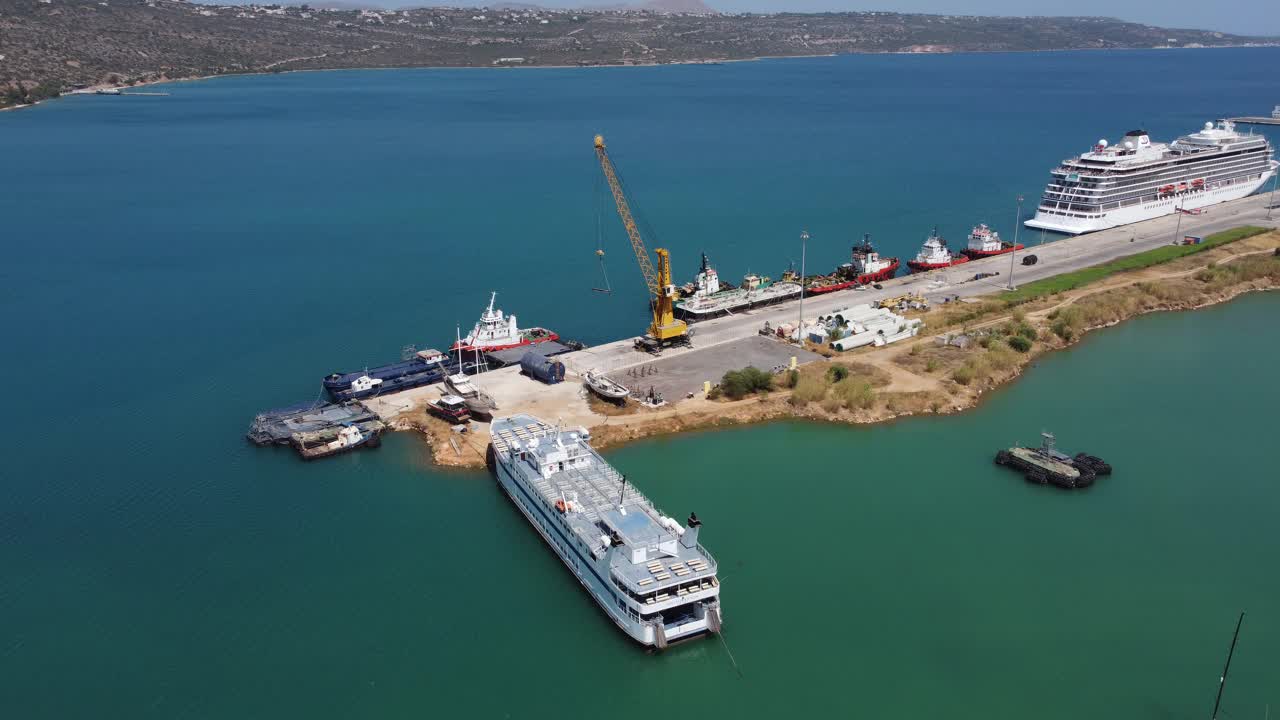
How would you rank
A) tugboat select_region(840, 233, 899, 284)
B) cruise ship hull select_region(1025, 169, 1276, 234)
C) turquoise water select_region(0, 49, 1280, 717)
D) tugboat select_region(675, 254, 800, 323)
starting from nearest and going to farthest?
turquoise water select_region(0, 49, 1280, 717) → tugboat select_region(675, 254, 800, 323) → tugboat select_region(840, 233, 899, 284) → cruise ship hull select_region(1025, 169, 1276, 234)

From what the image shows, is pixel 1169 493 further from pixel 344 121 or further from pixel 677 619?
pixel 344 121

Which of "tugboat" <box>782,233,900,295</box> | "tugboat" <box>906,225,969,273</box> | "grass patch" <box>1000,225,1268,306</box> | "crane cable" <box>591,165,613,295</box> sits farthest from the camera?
"tugboat" <box>906,225,969,273</box>

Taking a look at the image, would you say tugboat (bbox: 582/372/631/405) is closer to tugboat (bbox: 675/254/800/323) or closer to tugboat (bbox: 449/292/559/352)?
tugboat (bbox: 449/292/559/352)

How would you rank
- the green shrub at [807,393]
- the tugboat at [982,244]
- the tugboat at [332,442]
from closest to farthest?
the tugboat at [332,442]
the green shrub at [807,393]
the tugboat at [982,244]

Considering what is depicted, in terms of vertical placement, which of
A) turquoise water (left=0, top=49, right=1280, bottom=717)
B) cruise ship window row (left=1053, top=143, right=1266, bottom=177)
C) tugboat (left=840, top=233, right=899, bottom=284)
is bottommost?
turquoise water (left=0, top=49, right=1280, bottom=717)

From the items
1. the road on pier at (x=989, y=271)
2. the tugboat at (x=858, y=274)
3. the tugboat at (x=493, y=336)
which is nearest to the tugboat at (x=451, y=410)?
the road on pier at (x=989, y=271)

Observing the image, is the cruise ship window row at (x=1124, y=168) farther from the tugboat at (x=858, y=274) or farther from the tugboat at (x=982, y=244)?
the tugboat at (x=858, y=274)

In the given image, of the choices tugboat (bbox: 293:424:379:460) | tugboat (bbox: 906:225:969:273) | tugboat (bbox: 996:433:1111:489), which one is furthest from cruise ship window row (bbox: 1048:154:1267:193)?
tugboat (bbox: 293:424:379:460)

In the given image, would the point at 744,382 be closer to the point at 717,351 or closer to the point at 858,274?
the point at 717,351
